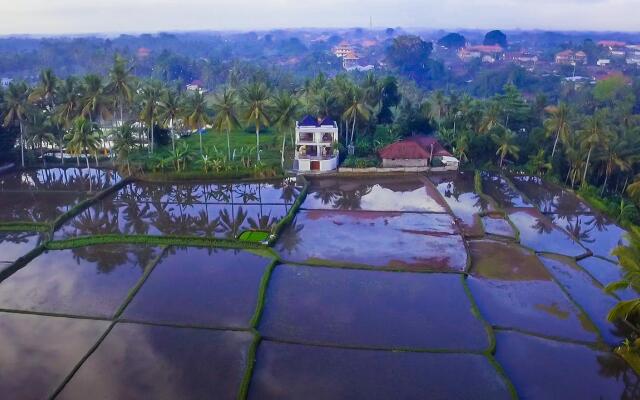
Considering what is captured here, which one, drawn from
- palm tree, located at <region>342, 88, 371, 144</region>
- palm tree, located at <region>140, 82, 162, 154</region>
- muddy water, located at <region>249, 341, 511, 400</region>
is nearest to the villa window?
palm tree, located at <region>342, 88, 371, 144</region>

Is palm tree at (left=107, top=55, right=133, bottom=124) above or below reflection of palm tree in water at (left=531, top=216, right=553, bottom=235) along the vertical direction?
above

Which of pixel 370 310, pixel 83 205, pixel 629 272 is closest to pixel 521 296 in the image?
pixel 629 272

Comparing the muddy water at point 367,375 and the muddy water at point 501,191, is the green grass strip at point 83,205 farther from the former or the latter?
the muddy water at point 501,191

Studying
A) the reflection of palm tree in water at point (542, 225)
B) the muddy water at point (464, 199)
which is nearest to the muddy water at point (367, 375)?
the muddy water at point (464, 199)

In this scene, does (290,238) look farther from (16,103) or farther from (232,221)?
(16,103)

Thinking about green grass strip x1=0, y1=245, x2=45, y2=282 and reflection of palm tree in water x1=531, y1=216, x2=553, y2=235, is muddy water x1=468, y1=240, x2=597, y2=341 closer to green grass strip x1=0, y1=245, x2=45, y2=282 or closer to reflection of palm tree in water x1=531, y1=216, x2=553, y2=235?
reflection of palm tree in water x1=531, y1=216, x2=553, y2=235

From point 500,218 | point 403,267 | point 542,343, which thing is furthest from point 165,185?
point 542,343
